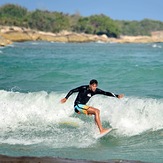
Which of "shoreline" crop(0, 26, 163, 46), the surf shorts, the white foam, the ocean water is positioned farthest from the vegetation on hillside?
the surf shorts

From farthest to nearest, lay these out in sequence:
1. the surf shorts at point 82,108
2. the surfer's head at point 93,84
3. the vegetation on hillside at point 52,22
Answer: the vegetation on hillside at point 52,22 → the surf shorts at point 82,108 → the surfer's head at point 93,84

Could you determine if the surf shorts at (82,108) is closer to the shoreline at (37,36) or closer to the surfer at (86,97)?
the surfer at (86,97)

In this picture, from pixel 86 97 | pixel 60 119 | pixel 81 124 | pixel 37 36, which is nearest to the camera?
pixel 86 97

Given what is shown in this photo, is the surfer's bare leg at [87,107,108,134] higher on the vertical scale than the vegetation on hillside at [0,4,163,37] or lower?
lower

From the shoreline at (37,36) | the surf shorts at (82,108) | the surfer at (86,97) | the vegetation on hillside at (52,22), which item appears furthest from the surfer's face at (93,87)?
the vegetation on hillside at (52,22)

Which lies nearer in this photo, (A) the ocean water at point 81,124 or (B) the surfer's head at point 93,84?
(A) the ocean water at point 81,124

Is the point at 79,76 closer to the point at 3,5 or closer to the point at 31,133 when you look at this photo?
the point at 31,133

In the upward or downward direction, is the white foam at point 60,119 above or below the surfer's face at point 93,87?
below

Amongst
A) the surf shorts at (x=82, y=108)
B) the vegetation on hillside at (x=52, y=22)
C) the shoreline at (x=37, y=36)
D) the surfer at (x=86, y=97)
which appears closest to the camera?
the surfer at (x=86, y=97)

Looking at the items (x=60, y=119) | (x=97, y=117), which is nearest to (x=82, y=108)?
(x=97, y=117)

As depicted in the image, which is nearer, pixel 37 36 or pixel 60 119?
pixel 60 119

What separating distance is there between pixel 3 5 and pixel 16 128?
166 m

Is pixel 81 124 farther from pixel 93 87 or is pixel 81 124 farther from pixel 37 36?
pixel 37 36

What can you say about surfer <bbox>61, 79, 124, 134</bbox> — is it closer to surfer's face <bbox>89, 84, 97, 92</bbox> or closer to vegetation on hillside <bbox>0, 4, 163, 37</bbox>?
surfer's face <bbox>89, 84, 97, 92</bbox>
